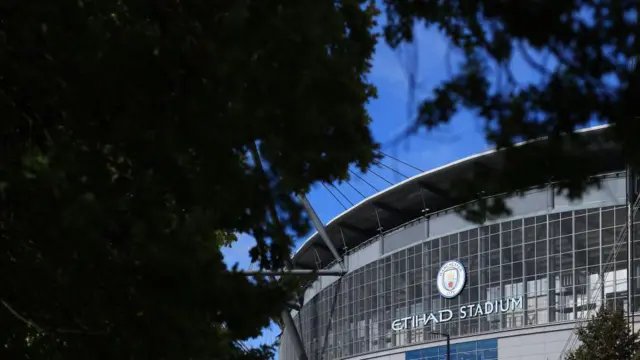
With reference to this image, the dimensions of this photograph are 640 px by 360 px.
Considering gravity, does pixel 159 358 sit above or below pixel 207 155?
below

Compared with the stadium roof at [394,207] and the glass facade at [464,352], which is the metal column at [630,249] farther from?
the glass facade at [464,352]

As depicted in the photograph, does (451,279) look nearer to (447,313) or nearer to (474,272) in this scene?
(474,272)

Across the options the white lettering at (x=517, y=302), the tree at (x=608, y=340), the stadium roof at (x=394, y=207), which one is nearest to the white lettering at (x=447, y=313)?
the white lettering at (x=517, y=302)

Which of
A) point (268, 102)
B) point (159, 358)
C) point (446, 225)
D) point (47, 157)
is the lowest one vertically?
point (159, 358)

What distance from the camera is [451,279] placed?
83625mm

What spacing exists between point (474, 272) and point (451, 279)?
237 centimetres

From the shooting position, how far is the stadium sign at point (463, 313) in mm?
78562

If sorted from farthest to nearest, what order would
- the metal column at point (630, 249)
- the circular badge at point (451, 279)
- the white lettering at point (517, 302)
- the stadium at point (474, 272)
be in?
the circular badge at point (451, 279), the white lettering at point (517, 302), the stadium at point (474, 272), the metal column at point (630, 249)

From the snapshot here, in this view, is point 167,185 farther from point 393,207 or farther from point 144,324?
point 393,207

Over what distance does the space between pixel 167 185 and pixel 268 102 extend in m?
1.18

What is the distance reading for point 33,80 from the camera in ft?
28.7

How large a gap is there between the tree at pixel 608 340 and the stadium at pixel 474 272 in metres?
11.6

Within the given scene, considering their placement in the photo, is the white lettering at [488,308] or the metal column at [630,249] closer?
the metal column at [630,249]

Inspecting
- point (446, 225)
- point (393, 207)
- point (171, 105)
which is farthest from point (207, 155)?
point (393, 207)
